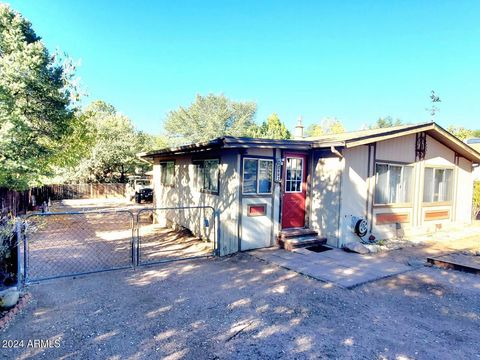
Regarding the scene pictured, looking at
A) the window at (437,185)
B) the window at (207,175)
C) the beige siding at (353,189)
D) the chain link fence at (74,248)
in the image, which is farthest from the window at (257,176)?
the window at (437,185)

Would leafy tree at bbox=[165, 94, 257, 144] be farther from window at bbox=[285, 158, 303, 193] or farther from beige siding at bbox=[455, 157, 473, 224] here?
window at bbox=[285, 158, 303, 193]

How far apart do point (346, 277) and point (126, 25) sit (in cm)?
1411

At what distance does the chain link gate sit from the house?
0.34 metres

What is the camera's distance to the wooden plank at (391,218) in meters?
8.61

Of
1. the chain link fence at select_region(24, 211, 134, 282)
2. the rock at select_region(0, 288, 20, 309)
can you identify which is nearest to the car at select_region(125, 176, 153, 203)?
the chain link fence at select_region(24, 211, 134, 282)

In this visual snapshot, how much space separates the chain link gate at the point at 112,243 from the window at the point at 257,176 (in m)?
1.11

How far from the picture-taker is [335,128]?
43125 mm

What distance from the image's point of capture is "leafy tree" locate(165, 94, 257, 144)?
37.5 meters

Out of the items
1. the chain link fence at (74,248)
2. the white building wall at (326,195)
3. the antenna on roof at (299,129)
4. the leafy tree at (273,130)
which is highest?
the leafy tree at (273,130)

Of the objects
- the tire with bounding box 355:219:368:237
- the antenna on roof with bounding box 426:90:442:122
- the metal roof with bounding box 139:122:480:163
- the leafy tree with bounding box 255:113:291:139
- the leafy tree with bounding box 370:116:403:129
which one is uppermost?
the leafy tree with bounding box 370:116:403:129

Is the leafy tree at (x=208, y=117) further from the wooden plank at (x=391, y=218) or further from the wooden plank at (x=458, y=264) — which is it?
the wooden plank at (x=458, y=264)

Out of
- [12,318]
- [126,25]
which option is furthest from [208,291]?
[126,25]

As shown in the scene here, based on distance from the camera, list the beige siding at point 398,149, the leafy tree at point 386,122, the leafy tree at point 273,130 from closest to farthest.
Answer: the beige siding at point 398,149 → the leafy tree at point 273,130 → the leafy tree at point 386,122

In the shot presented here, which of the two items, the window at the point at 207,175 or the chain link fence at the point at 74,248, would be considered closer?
the chain link fence at the point at 74,248
